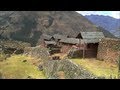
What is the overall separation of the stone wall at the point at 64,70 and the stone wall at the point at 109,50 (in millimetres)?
2845

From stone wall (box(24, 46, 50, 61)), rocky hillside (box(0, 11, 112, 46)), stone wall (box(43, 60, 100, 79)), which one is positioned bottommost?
A: rocky hillside (box(0, 11, 112, 46))

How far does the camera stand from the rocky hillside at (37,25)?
51581 millimetres

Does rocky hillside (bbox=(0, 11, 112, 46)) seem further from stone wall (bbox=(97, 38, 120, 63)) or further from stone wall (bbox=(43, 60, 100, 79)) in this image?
stone wall (bbox=(97, 38, 120, 63))

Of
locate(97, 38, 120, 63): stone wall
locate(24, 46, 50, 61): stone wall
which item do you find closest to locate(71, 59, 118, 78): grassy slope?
locate(97, 38, 120, 63): stone wall

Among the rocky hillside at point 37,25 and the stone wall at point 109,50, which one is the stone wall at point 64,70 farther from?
the rocky hillside at point 37,25

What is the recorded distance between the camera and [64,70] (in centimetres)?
1764

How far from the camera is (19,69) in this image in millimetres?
20938

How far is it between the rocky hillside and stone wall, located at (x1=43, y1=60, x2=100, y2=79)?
95.9 ft

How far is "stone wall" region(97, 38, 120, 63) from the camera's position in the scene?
17.7 m

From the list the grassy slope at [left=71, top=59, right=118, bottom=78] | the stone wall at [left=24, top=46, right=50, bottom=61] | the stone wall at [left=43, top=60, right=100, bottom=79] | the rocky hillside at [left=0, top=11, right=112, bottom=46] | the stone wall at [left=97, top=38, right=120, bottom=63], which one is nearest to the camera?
the grassy slope at [left=71, top=59, right=118, bottom=78]

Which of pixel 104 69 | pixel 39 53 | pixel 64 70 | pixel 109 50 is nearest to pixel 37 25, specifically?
pixel 39 53

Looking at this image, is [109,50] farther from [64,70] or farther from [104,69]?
[64,70]

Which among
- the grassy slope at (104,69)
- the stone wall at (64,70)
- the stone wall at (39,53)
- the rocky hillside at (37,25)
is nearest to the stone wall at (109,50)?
the grassy slope at (104,69)
